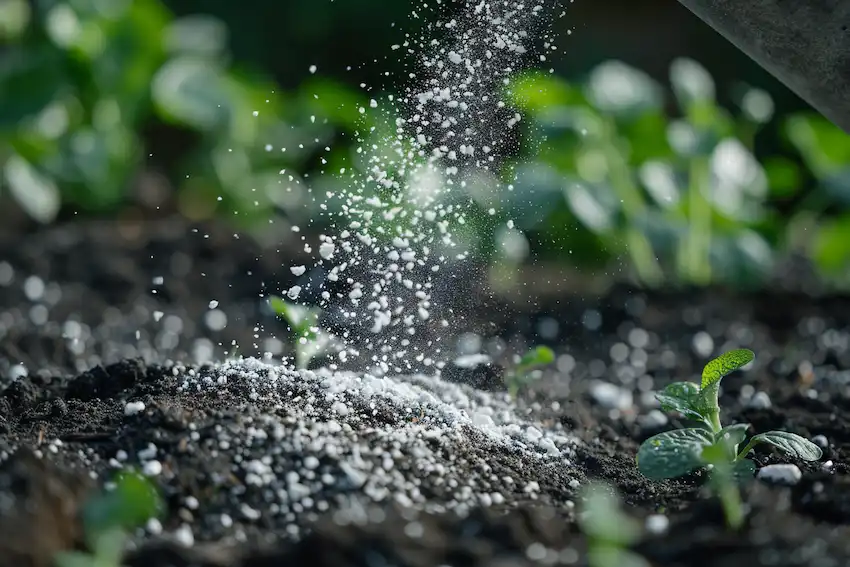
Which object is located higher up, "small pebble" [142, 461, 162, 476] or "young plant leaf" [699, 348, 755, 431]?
"young plant leaf" [699, 348, 755, 431]

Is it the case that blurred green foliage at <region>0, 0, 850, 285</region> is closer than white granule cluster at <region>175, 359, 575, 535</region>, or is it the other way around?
white granule cluster at <region>175, 359, 575, 535</region>

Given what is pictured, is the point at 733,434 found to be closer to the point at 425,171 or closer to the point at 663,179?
the point at 425,171

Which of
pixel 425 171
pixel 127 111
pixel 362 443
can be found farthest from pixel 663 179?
pixel 362 443

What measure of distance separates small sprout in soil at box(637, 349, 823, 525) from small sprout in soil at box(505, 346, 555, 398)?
1.41ft

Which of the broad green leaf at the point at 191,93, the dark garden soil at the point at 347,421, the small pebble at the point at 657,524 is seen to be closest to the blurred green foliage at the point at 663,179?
the dark garden soil at the point at 347,421

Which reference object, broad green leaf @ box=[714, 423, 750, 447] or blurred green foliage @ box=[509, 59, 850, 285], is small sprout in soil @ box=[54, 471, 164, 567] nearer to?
broad green leaf @ box=[714, 423, 750, 447]

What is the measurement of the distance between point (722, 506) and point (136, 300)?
7.92ft

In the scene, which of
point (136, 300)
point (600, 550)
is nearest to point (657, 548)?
point (600, 550)

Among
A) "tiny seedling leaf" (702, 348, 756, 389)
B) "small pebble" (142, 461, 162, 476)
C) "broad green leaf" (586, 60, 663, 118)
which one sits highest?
"broad green leaf" (586, 60, 663, 118)

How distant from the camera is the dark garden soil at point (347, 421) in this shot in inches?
43.3

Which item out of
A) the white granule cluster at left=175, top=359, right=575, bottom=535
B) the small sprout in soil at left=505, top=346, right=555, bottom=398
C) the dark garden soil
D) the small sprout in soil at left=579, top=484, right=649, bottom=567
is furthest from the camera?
the small sprout in soil at left=505, top=346, right=555, bottom=398

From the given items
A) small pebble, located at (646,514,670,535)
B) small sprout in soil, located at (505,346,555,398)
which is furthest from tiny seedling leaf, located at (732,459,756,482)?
small sprout in soil, located at (505,346,555,398)

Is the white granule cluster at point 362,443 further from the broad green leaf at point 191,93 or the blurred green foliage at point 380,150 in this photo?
the broad green leaf at point 191,93

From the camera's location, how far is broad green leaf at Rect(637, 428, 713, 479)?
1.41 meters
